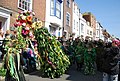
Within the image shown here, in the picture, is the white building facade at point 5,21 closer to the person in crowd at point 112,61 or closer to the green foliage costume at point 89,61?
the green foliage costume at point 89,61

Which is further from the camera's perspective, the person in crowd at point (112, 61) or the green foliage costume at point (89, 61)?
the green foliage costume at point (89, 61)

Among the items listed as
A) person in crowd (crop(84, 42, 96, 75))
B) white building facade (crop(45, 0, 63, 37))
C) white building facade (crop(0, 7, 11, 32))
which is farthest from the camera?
white building facade (crop(45, 0, 63, 37))

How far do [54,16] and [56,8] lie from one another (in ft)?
4.12

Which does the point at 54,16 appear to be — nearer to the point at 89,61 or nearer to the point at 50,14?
the point at 50,14

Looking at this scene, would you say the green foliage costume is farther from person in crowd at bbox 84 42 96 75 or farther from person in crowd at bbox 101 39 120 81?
person in crowd at bbox 101 39 120 81

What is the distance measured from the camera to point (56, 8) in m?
24.4

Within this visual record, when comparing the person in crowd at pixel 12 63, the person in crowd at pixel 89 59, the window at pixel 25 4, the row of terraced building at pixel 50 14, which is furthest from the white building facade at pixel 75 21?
the person in crowd at pixel 12 63

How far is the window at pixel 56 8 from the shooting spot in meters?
23.3

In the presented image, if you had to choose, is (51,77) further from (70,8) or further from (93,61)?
(70,8)

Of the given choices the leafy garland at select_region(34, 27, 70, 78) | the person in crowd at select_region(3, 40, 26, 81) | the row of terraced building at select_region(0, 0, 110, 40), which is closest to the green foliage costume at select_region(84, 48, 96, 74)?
the leafy garland at select_region(34, 27, 70, 78)

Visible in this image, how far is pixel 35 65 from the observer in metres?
11.3

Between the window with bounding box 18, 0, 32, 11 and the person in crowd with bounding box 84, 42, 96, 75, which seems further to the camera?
the window with bounding box 18, 0, 32, 11

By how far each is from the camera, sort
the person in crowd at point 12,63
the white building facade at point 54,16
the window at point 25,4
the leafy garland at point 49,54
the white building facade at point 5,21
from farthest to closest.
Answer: the white building facade at point 54,16, the window at point 25,4, the white building facade at point 5,21, the leafy garland at point 49,54, the person in crowd at point 12,63

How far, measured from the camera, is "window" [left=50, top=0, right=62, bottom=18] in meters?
23.3
